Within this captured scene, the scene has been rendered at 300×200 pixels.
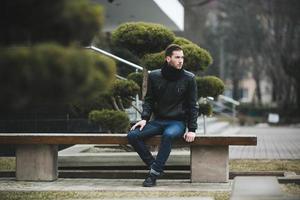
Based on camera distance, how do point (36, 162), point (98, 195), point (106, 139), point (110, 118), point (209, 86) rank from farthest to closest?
point (209, 86), point (110, 118), point (36, 162), point (106, 139), point (98, 195)

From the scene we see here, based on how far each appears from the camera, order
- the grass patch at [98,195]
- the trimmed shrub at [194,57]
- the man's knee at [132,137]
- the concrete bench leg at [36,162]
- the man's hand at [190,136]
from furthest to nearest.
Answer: the trimmed shrub at [194,57] → the concrete bench leg at [36,162] → the man's knee at [132,137] → the man's hand at [190,136] → the grass patch at [98,195]

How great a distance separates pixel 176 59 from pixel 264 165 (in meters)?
3.08

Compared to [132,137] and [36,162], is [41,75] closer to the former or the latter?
[132,137]

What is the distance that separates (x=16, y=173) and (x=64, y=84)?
5722mm

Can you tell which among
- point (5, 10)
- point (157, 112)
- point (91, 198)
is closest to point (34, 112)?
point (157, 112)

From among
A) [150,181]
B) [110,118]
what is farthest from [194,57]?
[150,181]

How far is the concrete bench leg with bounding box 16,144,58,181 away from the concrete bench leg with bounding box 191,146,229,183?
5.98 ft

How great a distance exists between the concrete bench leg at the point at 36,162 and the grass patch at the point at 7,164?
1.44 meters

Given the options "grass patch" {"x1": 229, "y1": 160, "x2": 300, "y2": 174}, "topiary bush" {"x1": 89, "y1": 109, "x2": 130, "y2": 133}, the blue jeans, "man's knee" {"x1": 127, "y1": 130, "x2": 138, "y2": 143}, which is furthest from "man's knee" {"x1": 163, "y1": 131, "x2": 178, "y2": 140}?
"topiary bush" {"x1": 89, "y1": 109, "x2": 130, "y2": 133}

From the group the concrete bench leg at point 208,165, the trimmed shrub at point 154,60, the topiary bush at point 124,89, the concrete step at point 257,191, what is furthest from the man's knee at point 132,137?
the concrete step at point 257,191

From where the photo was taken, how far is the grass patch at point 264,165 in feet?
31.1

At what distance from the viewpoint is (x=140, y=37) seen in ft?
31.7

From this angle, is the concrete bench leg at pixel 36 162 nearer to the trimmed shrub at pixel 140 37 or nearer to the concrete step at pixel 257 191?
the trimmed shrub at pixel 140 37

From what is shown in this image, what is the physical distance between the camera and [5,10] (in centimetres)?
310
